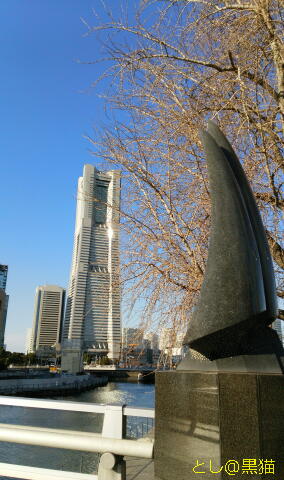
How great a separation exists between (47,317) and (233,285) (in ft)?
457

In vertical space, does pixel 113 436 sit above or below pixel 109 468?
above

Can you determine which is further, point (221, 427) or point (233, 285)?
point (233, 285)

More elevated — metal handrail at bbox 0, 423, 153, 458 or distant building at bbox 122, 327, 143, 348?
distant building at bbox 122, 327, 143, 348

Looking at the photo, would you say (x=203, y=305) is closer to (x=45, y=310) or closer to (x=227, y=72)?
(x=227, y=72)

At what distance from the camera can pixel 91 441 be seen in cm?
236

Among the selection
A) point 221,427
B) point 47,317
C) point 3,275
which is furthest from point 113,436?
point 3,275

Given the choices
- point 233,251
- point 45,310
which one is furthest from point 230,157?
point 45,310

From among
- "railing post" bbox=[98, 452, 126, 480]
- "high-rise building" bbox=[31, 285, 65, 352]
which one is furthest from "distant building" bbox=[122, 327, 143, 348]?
"high-rise building" bbox=[31, 285, 65, 352]

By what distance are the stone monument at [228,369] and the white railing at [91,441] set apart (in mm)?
234

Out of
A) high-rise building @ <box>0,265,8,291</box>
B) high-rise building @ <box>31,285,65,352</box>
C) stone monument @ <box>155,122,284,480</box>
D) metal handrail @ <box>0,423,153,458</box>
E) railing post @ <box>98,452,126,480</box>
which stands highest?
high-rise building @ <box>0,265,8,291</box>

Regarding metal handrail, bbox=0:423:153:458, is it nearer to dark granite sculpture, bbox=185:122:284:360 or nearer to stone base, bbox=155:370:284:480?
stone base, bbox=155:370:284:480

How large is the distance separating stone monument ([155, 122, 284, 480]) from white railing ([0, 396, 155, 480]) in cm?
23

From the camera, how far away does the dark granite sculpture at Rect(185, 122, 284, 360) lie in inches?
104

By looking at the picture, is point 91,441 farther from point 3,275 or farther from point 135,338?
point 3,275
